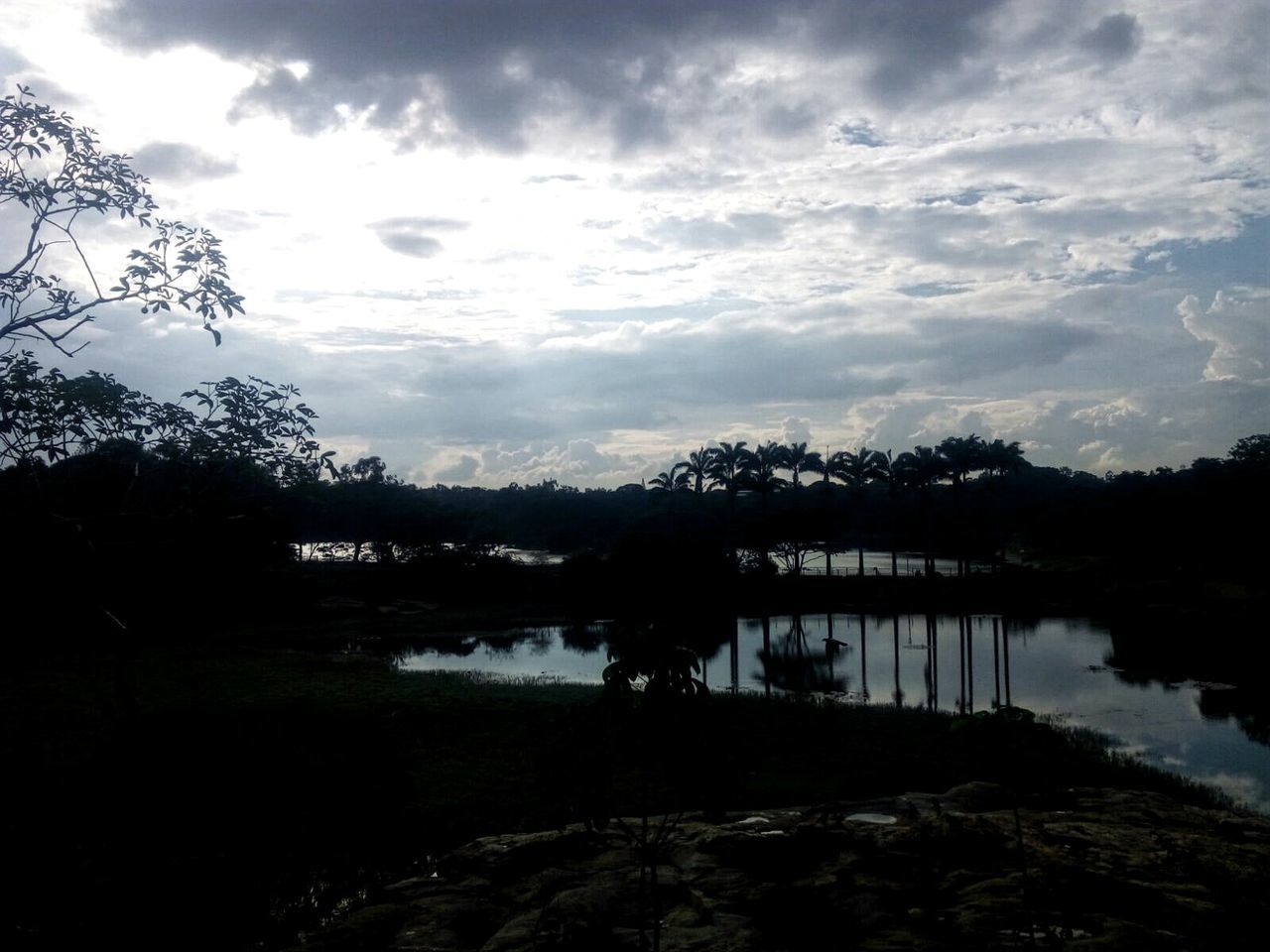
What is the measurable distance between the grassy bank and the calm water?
3.81 meters

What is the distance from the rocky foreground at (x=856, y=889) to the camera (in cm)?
733

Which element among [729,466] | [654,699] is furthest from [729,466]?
[654,699]

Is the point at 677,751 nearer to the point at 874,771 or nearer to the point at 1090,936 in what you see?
the point at 1090,936

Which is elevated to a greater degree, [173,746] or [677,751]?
[677,751]

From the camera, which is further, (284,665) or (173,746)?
(284,665)

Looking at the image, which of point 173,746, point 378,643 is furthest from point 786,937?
point 378,643

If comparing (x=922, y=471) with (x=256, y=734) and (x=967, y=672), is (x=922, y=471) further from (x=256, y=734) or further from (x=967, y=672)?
(x=256, y=734)

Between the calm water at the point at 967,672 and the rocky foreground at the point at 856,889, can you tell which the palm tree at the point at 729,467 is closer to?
the calm water at the point at 967,672

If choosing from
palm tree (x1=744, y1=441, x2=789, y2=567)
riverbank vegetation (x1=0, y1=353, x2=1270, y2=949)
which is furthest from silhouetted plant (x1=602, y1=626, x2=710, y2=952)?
palm tree (x1=744, y1=441, x2=789, y2=567)

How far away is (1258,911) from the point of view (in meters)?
7.27

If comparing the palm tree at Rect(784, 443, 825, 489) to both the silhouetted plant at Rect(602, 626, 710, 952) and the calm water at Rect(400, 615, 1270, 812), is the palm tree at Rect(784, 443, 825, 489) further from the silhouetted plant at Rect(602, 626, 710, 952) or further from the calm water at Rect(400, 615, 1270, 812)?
the silhouetted plant at Rect(602, 626, 710, 952)

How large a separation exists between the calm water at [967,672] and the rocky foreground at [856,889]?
1051cm

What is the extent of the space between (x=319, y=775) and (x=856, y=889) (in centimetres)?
1155

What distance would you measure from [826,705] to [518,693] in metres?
8.96
